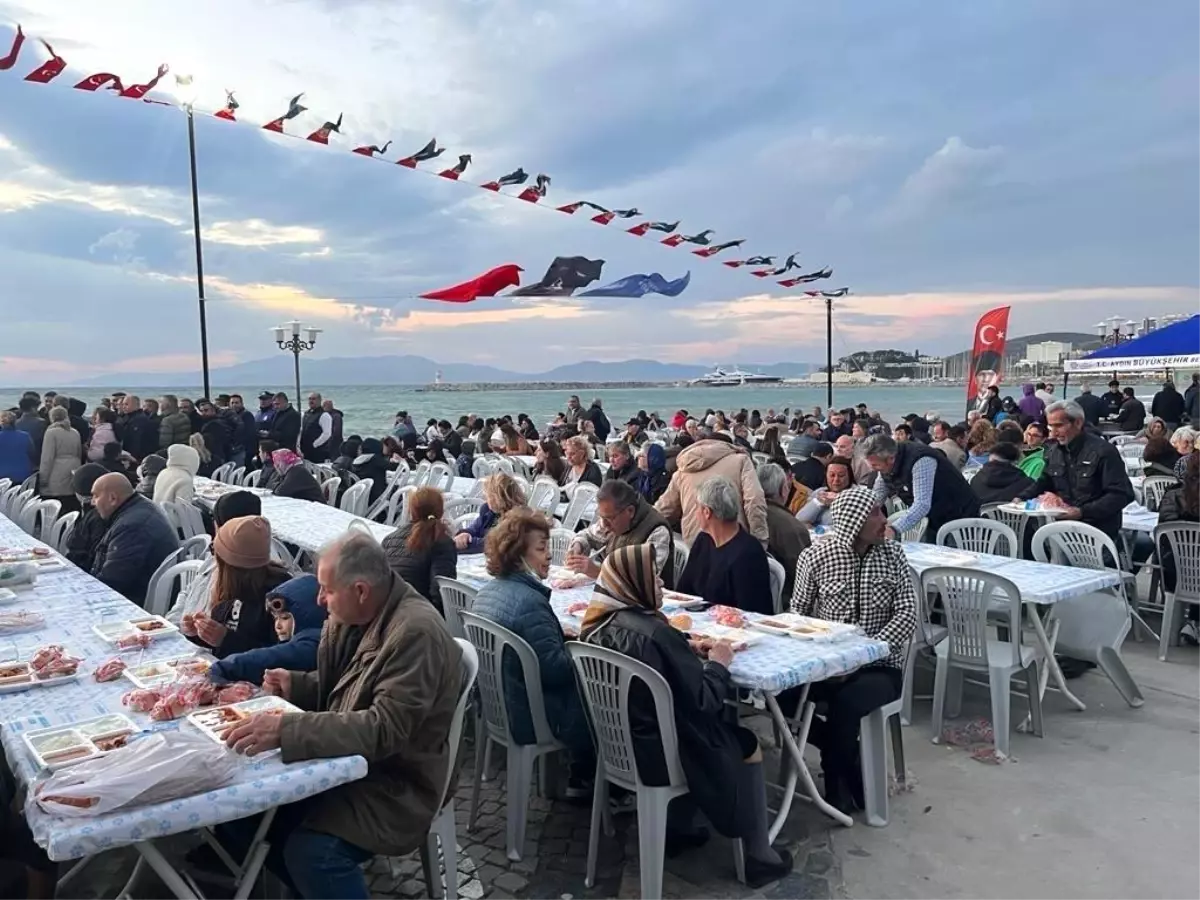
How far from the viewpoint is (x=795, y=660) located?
10.2 feet

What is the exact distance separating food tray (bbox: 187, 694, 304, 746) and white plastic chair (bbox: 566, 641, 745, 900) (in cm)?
91

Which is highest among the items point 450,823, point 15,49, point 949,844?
point 15,49

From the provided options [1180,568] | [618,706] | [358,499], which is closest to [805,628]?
[618,706]

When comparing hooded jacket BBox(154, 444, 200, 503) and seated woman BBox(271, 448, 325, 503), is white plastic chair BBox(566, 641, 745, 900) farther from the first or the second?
seated woman BBox(271, 448, 325, 503)

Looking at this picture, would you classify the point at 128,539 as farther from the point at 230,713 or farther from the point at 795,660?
the point at 795,660

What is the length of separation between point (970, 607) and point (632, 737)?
83.7 inches

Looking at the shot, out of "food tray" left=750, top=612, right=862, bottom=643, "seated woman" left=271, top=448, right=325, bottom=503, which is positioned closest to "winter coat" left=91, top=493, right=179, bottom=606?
"food tray" left=750, top=612, right=862, bottom=643

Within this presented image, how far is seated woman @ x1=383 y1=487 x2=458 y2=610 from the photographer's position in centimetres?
420

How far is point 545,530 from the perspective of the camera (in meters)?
3.31

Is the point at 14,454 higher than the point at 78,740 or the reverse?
higher

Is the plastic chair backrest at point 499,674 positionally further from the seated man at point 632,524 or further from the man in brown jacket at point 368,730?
the seated man at point 632,524

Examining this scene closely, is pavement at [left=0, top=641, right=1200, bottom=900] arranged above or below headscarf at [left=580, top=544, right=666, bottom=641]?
below

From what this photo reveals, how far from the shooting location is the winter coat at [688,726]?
2.71 metres

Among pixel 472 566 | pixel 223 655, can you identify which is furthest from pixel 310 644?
pixel 472 566
